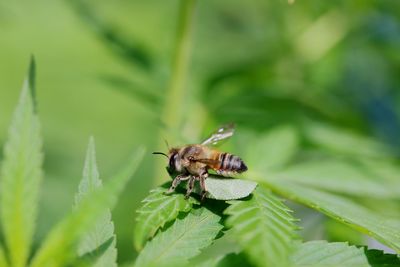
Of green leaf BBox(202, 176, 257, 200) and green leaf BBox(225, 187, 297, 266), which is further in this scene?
green leaf BBox(202, 176, 257, 200)

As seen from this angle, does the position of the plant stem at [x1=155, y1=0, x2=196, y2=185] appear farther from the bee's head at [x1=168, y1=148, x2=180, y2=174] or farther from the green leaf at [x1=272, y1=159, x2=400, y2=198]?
the bee's head at [x1=168, y1=148, x2=180, y2=174]

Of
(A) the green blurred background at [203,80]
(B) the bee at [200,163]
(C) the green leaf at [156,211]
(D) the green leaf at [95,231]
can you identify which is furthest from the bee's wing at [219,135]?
(D) the green leaf at [95,231]

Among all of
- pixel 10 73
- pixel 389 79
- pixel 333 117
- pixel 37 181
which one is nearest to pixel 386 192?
pixel 333 117

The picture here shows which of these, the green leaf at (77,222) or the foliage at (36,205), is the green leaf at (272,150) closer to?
the foliage at (36,205)

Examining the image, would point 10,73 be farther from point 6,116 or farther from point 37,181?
point 37,181

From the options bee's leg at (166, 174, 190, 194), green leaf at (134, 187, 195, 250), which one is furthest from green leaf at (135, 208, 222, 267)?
bee's leg at (166, 174, 190, 194)
